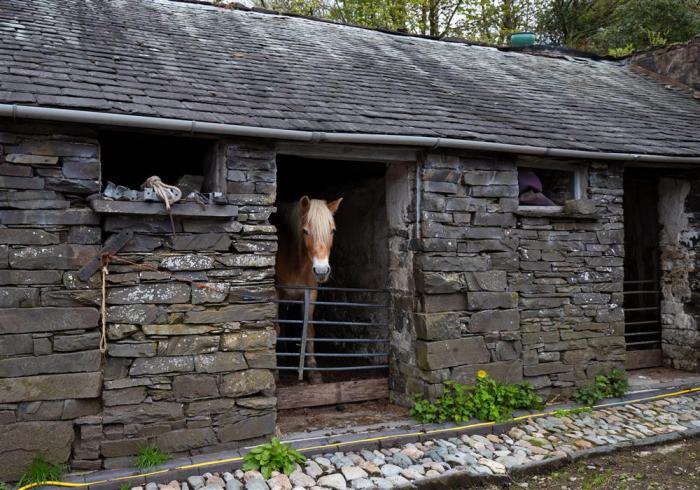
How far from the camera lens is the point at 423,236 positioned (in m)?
5.73

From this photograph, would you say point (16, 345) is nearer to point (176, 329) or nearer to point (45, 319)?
point (45, 319)

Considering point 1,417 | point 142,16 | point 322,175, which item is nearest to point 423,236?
point 322,175

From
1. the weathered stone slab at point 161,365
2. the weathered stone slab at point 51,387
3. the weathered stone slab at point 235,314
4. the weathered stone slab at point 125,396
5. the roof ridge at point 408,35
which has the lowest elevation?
the weathered stone slab at point 125,396

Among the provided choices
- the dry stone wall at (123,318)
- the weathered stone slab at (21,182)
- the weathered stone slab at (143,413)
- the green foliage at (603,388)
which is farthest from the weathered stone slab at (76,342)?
the green foliage at (603,388)

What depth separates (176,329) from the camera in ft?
15.5

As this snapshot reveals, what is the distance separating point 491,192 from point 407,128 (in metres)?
1.25

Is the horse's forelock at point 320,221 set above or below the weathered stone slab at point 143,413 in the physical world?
above

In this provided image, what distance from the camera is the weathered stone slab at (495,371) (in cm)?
577

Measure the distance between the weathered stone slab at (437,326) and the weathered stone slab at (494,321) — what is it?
0.21 metres

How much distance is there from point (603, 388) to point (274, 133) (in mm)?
4888

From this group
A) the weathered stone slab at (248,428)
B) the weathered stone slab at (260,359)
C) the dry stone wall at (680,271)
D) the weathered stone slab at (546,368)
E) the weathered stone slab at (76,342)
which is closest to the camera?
the weathered stone slab at (76,342)

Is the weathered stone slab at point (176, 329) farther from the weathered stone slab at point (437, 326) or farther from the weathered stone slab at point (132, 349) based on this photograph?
the weathered stone slab at point (437, 326)

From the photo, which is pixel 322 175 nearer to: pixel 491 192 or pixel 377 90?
pixel 377 90

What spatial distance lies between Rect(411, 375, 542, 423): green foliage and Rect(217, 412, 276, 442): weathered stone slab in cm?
157
